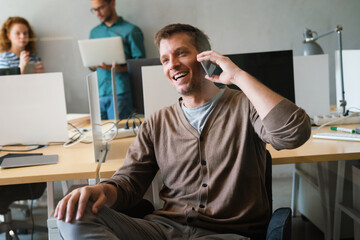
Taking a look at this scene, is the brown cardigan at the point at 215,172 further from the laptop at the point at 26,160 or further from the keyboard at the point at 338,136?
the keyboard at the point at 338,136

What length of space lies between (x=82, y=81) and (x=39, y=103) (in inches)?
66.4

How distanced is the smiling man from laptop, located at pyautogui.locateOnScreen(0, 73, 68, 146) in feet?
2.28

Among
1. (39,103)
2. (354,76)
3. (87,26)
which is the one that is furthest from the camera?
(87,26)

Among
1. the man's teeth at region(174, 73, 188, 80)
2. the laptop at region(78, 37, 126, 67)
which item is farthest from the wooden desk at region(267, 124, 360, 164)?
the laptop at region(78, 37, 126, 67)

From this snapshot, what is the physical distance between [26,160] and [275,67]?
122cm

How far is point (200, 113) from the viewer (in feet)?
4.85

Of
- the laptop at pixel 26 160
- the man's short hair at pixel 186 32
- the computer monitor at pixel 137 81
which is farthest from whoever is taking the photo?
the computer monitor at pixel 137 81

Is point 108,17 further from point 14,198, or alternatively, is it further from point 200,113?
point 200,113

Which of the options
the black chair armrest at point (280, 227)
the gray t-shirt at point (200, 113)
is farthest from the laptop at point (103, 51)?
the black chair armrest at point (280, 227)

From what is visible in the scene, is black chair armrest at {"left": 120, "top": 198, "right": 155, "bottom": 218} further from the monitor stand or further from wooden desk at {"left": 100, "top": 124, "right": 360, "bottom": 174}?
the monitor stand

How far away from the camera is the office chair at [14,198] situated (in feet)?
5.74

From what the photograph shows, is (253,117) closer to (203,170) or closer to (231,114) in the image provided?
(231,114)

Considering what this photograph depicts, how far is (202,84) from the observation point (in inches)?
58.6

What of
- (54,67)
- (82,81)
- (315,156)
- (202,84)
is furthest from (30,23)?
(315,156)
